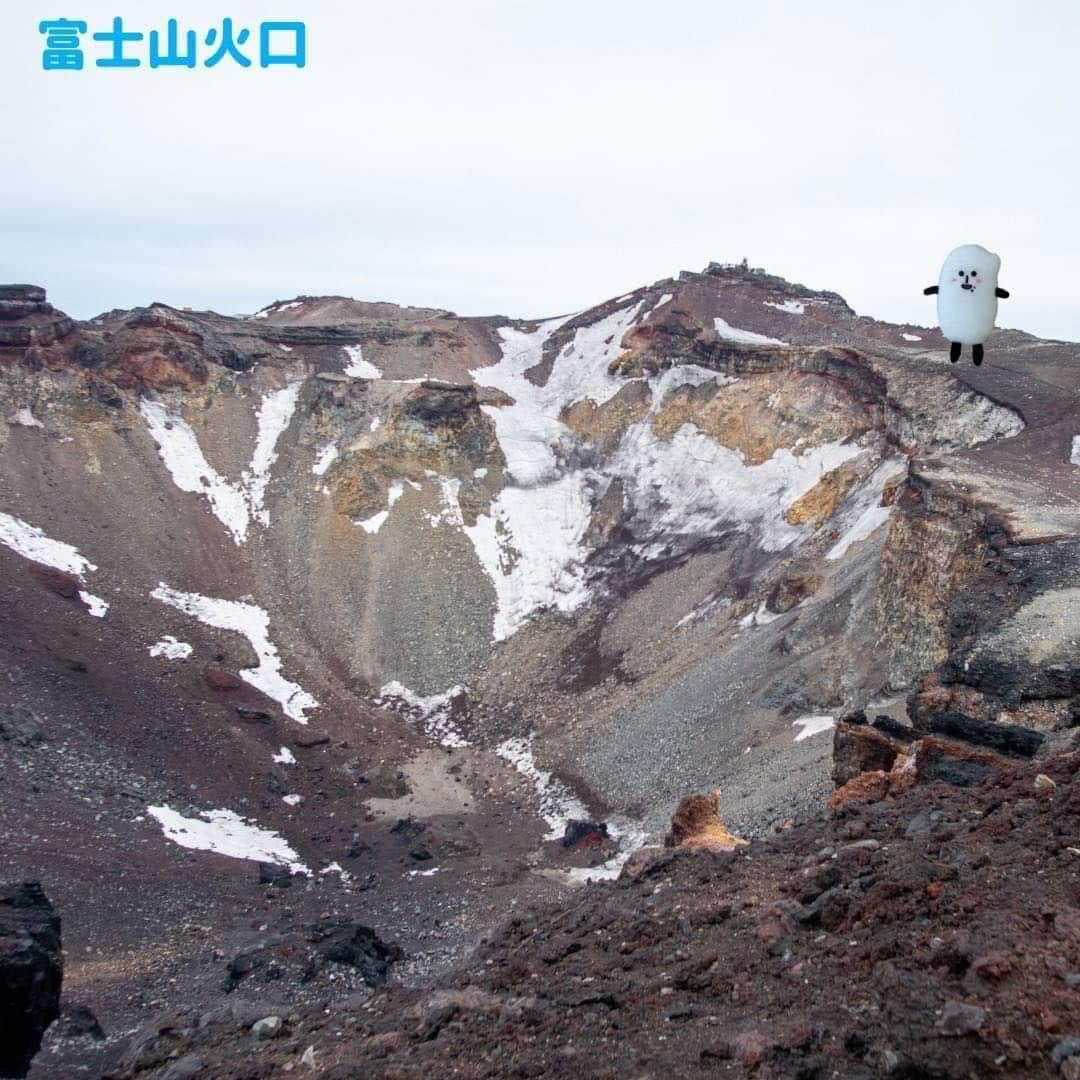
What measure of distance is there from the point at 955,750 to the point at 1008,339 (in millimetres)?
40214

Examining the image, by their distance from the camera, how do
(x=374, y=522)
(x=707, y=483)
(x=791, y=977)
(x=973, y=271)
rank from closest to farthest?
(x=791, y=977)
(x=973, y=271)
(x=374, y=522)
(x=707, y=483)

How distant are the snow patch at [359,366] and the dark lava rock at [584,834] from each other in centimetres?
3307

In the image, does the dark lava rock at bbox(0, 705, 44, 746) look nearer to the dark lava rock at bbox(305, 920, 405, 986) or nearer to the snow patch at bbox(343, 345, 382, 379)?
the dark lava rock at bbox(305, 920, 405, 986)

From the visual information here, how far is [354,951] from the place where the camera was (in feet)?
62.3

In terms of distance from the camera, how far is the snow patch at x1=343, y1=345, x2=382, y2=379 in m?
53.9

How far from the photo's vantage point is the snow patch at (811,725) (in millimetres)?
26344

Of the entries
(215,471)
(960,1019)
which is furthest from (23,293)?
(960,1019)

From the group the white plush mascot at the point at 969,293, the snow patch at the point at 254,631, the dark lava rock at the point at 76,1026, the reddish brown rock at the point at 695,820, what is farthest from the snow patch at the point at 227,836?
the white plush mascot at the point at 969,293

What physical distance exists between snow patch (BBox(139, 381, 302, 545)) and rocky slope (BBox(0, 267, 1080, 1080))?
19 centimetres

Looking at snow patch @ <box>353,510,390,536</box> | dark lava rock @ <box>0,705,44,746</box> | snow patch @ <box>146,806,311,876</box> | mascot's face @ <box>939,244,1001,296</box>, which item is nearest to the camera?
mascot's face @ <box>939,244,1001,296</box>

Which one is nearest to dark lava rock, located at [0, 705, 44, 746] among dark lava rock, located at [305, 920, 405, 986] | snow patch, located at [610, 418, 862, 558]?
dark lava rock, located at [305, 920, 405, 986]

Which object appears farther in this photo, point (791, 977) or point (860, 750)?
point (860, 750)

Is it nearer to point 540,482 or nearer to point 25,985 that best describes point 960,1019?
point 25,985

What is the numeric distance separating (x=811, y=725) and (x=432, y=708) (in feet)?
50.8
